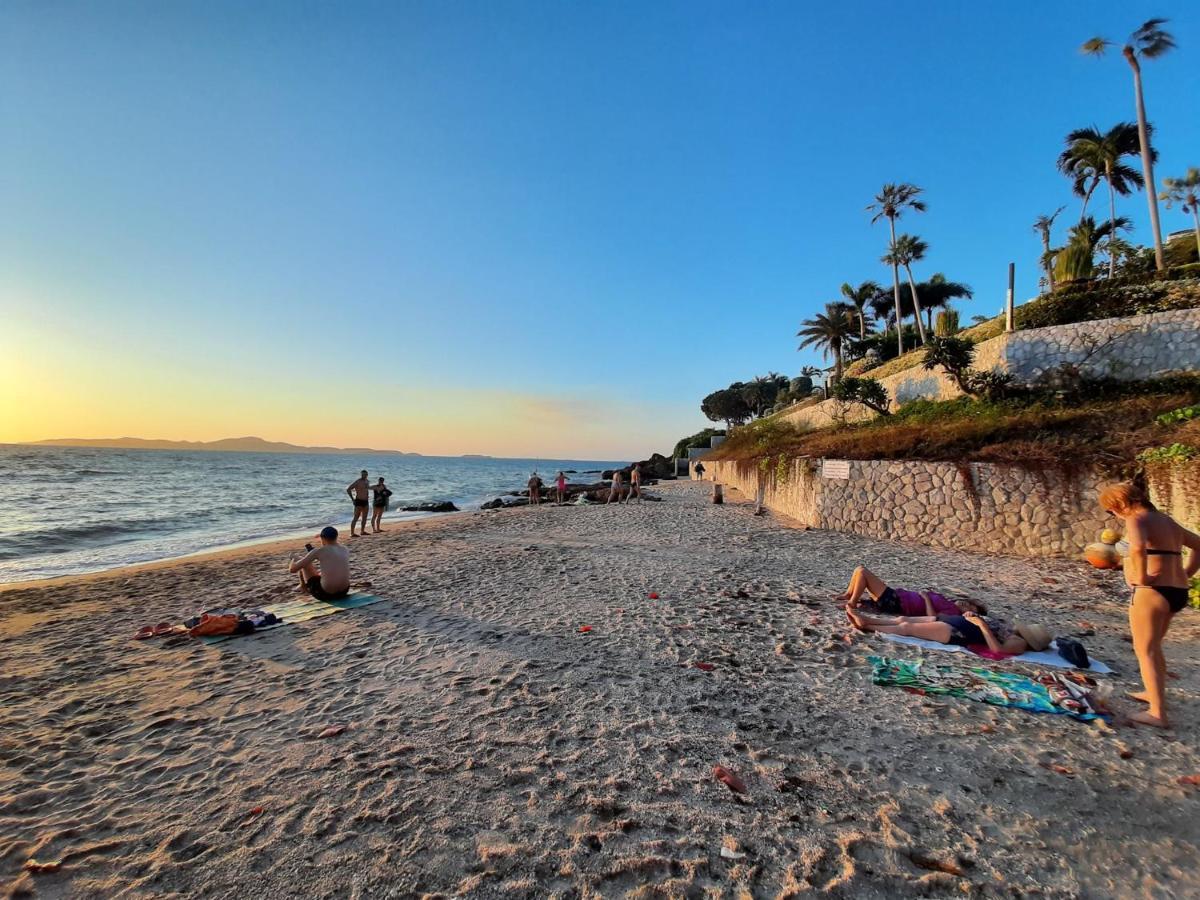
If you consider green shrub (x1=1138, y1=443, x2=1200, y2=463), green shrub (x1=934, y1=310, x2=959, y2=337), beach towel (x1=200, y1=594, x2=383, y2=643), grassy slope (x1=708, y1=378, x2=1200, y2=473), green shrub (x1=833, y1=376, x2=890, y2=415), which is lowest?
beach towel (x1=200, y1=594, x2=383, y2=643)

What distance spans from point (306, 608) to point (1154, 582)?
8.93 metres

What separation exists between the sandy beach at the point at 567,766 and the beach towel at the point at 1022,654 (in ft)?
0.61

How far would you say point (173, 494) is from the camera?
31078 millimetres

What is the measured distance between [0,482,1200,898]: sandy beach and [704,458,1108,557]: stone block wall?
3863 millimetres

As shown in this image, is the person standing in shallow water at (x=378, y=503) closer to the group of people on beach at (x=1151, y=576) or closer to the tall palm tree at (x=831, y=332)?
the group of people on beach at (x=1151, y=576)

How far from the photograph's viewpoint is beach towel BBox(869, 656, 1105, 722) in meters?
3.98

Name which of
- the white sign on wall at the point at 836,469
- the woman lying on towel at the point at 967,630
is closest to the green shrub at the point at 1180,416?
the white sign on wall at the point at 836,469

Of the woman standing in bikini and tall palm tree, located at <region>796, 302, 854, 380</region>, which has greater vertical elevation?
tall palm tree, located at <region>796, 302, 854, 380</region>

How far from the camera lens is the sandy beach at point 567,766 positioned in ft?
8.20

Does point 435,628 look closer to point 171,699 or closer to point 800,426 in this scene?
point 171,699

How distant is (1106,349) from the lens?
527 inches

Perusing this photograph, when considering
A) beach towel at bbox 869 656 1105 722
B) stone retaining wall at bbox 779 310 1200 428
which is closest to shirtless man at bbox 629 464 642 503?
stone retaining wall at bbox 779 310 1200 428

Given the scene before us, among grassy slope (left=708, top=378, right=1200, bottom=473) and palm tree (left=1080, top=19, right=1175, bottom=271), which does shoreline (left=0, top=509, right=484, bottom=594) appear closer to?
grassy slope (left=708, top=378, right=1200, bottom=473)

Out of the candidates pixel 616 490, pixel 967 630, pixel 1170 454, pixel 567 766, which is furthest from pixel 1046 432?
pixel 616 490
